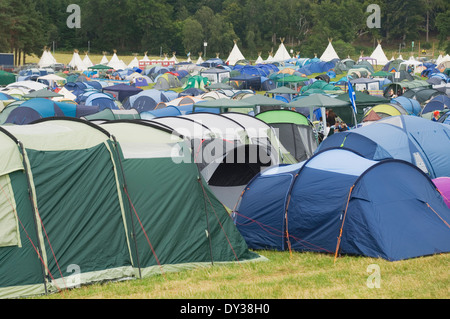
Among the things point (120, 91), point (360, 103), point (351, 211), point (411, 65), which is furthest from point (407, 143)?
point (411, 65)

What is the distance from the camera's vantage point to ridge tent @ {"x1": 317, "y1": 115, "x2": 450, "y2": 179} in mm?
12797

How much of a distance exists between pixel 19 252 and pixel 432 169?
8.75 metres

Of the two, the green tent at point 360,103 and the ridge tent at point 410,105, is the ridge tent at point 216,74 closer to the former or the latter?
the ridge tent at point 410,105

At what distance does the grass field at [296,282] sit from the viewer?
6609 millimetres

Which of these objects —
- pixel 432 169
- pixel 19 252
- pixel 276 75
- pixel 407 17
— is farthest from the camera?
pixel 407 17

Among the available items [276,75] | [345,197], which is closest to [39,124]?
[345,197]

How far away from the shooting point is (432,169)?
12.9 meters

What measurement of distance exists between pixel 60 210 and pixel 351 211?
3802 mm

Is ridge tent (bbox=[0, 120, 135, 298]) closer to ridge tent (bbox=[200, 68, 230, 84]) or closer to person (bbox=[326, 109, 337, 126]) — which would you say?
person (bbox=[326, 109, 337, 126])

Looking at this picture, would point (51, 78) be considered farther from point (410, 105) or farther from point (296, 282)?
point (296, 282)

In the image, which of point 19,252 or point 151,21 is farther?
point 151,21
